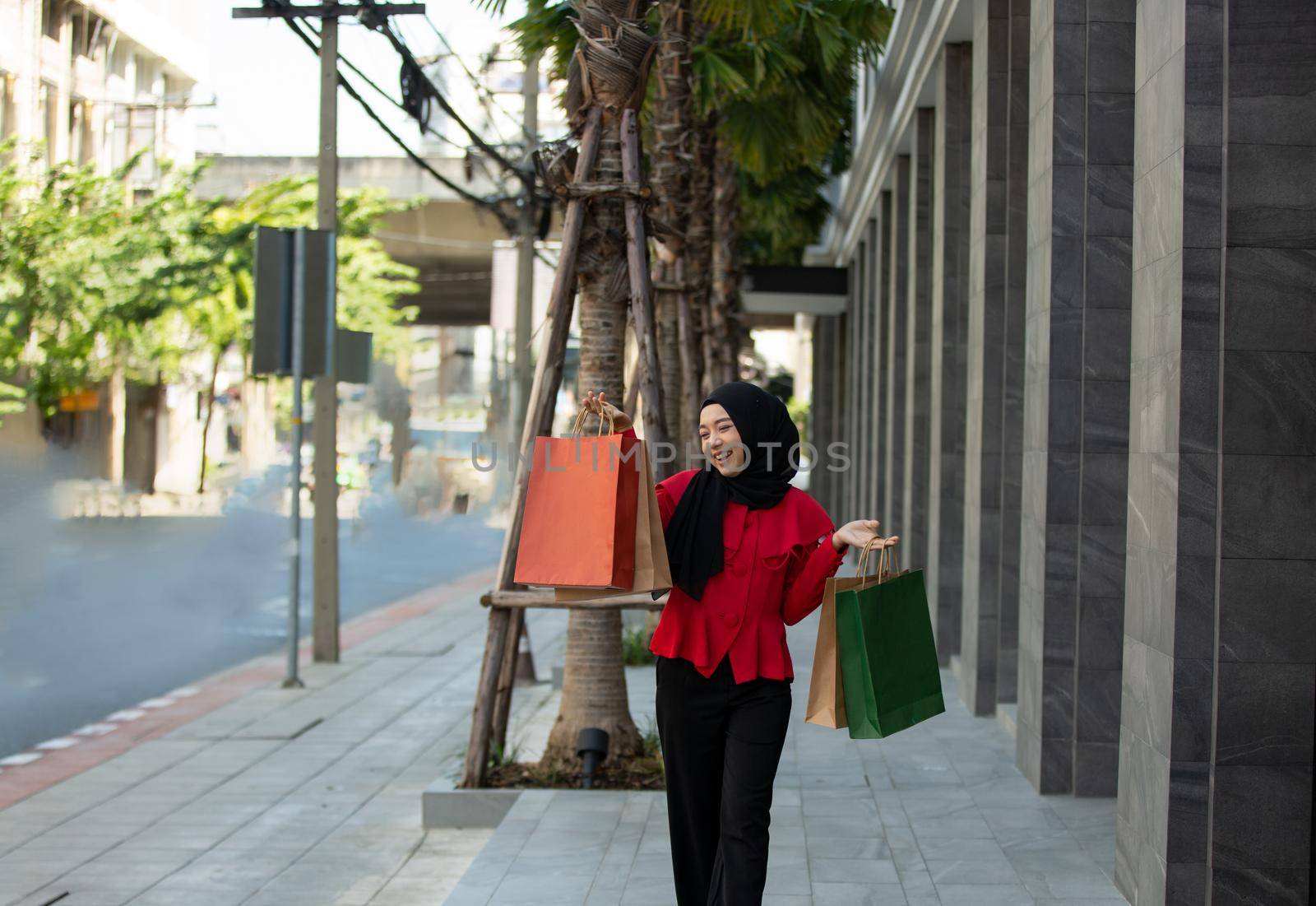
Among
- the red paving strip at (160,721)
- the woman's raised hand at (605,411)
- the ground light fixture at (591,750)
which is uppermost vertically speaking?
the woman's raised hand at (605,411)

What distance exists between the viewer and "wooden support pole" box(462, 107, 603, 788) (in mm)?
7516

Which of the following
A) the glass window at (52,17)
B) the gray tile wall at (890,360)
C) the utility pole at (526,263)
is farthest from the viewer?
the glass window at (52,17)

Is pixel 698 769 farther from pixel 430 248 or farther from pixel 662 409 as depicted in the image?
pixel 430 248

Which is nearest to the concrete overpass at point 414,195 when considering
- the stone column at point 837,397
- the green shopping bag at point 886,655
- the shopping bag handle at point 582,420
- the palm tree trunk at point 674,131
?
the stone column at point 837,397

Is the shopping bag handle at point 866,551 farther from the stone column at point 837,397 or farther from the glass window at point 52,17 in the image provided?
the glass window at point 52,17

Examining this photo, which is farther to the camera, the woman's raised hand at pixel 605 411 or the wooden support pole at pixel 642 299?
the wooden support pole at pixel 642 299

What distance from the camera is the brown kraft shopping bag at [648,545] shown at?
15.1 ft

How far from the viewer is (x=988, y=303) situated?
9.16m

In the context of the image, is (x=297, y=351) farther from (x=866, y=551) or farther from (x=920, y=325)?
(x=866, y=551)

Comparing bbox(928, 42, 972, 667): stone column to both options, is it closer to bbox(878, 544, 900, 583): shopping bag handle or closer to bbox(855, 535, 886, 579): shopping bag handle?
bbox(878, 544, 900, 583): shopping bag handle

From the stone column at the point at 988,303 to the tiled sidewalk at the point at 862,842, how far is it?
140 centimetres

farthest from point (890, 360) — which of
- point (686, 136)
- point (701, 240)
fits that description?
point (686, 136)

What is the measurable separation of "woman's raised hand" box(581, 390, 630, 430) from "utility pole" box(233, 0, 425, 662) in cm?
794

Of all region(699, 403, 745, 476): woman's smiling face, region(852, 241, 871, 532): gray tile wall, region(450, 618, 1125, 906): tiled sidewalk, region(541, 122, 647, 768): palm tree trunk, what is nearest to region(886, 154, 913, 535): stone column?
region(852, 241, 871, 532): gray tile wall
